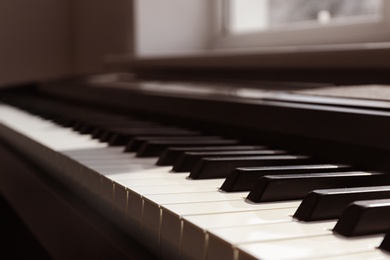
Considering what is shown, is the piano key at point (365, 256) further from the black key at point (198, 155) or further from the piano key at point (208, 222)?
the black key at point (198, 155)

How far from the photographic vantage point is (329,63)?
154cm

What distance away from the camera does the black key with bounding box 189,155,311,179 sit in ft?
2.75

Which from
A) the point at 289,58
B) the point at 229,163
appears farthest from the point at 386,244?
the point at 289,58

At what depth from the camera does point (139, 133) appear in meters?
1.26

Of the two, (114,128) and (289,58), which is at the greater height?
(289,58)

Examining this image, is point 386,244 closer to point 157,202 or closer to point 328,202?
point 328,202

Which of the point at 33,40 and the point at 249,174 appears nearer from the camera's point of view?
the point at 249,174

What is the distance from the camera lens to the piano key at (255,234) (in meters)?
0.53

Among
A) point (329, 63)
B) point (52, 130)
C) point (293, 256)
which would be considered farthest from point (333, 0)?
point (293, 256)

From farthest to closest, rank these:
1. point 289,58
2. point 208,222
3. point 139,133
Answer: point 289,58 → point 139,133 → point 208,222

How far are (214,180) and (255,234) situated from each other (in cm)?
27

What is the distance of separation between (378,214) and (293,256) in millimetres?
109

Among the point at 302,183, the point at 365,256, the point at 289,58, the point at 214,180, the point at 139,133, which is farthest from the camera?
the point at 289,58

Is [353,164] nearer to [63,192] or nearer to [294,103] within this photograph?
[294,103]
